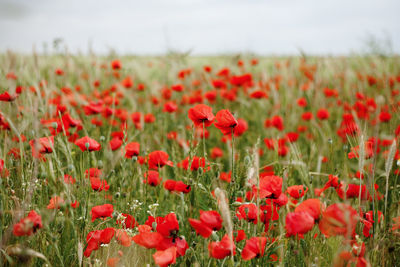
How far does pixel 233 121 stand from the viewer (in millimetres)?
1218

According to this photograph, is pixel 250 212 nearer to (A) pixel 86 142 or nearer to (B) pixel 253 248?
(B) pixel 253 248

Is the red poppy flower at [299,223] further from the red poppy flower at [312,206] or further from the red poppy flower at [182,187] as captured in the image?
the red poppy flower at [182,187]

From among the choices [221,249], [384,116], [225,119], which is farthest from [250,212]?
[384,116]

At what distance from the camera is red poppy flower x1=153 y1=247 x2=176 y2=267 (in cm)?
87

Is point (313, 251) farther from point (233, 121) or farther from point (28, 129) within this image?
point (28, 129)

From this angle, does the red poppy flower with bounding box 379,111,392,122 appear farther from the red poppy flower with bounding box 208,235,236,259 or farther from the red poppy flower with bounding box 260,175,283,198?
the red poppy flower with bounding box 208,235,236,259

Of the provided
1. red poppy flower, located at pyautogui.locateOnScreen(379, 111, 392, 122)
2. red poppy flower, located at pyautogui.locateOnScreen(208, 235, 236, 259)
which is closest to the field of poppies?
red poppy flower, located at pyautogui.locateOnScreen(208, 235, 236, 259)

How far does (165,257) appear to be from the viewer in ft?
2.93

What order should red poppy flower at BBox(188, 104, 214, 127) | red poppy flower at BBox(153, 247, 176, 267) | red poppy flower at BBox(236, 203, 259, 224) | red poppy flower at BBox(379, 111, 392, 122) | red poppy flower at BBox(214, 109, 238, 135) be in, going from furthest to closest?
1. red poppy flower at BBox(379, 111, 392, 122)
2. red poppy flower at BBox(188, 104, 214, 127)
3. red poppy flower at BBox(214, 109, 238, 135)
4. red poppy flower at BBox(236, 203, 259, 224)
5. red poppy flower at BBox(153, 247, 176, 267)

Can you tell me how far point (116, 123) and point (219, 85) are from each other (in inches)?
43.2

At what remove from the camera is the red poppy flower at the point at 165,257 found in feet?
2.86

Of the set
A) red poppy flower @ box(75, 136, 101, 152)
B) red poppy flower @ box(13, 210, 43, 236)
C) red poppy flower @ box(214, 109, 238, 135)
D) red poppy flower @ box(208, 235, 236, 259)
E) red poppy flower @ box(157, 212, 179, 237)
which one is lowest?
red poppy flower @ box(208, 235, 236, 259)

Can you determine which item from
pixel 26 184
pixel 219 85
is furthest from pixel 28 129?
pixel 219 85

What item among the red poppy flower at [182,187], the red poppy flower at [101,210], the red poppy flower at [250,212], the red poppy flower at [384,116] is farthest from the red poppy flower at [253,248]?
the red poppy flower at [384,116]
